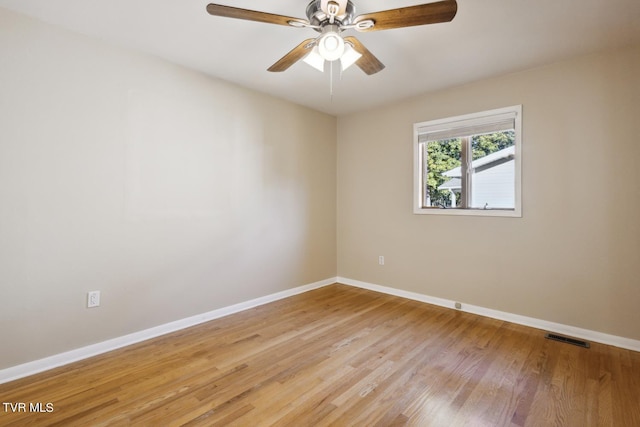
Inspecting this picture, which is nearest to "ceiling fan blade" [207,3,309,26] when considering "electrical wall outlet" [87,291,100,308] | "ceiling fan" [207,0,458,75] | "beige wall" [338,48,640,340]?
"ceiling fan" [207,0,458,75]

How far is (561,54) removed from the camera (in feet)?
8.34

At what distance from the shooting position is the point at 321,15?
5.83ft

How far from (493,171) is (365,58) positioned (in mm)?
1922

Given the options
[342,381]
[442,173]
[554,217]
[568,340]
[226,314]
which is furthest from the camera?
[442,173]

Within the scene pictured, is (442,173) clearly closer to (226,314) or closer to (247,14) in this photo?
(247,14)

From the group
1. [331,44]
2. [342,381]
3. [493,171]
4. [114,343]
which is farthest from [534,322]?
[114,343]

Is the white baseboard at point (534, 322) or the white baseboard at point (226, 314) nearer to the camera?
the white baseboard at point (226, 314)

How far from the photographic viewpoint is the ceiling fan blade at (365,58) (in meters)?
1.88

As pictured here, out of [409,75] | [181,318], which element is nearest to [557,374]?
[409,75]

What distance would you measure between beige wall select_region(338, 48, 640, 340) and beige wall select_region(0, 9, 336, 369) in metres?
1.77

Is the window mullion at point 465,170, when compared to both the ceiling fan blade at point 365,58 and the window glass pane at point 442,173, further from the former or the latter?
the ceiling fan blade at point 365,58

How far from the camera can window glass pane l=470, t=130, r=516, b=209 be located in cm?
299

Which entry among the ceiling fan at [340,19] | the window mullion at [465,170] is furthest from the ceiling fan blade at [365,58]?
the window mullion at [465,170]

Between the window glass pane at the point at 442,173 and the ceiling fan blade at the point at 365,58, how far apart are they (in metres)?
1.62
